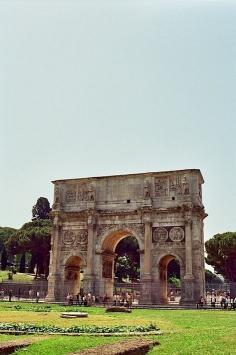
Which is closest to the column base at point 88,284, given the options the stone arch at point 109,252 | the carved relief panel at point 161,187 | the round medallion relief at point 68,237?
the stone arch at point 109,252

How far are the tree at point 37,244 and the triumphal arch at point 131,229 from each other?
2573cm

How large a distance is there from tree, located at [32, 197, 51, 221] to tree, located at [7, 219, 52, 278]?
604 inches

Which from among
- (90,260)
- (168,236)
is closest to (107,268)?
(90,260)

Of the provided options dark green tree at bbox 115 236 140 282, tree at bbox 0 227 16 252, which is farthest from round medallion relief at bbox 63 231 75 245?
tree at bbox 0 227 16 252

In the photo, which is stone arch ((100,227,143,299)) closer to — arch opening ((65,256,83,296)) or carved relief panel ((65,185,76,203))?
arch opening ((65,256,83,296))

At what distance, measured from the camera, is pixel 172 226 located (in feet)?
120

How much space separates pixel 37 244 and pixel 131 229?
31784 mm

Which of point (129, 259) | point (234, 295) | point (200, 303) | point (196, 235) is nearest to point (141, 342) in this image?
point (200, 303)

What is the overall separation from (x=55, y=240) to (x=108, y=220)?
5358mm

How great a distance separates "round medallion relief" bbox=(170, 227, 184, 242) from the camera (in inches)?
1420

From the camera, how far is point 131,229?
37.6 m

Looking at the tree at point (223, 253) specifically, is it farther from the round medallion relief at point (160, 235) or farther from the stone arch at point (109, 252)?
the round medallion relief at point (160, 235)

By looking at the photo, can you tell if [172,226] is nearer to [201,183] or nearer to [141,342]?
[201,183]

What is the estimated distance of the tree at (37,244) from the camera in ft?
216
